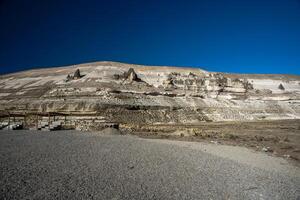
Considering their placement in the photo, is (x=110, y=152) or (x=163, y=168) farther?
(x=110, y=152)

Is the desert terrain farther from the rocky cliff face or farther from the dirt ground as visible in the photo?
the dirt ground

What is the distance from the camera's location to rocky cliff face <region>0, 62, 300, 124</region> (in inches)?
1640

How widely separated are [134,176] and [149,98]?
40543 mm

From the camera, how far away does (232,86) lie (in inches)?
2574

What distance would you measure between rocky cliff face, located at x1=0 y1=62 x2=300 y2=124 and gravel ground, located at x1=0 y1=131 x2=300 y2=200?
82.6 feet

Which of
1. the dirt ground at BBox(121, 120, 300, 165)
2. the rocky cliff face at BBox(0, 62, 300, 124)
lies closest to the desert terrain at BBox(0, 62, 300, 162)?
the rocky cliff face at BBox(0, 62, 300, 124)

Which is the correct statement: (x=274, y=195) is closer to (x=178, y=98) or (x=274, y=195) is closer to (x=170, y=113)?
(x=170, y=113)

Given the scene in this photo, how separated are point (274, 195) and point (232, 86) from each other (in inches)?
2414

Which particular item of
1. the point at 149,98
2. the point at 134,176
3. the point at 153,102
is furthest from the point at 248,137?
the point at 149,98

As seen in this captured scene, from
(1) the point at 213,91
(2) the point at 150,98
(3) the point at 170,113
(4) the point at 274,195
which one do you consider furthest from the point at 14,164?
(1) the point at 213,91

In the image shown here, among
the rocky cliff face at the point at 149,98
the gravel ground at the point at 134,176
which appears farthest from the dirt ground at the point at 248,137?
the rocky cliff face at the point at 149,98

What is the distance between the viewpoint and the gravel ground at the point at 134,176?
6550mm

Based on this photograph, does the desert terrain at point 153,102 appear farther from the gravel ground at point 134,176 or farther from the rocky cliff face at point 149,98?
the gravel ground at point 134,176

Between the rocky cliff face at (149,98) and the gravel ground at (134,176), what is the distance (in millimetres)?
25162
